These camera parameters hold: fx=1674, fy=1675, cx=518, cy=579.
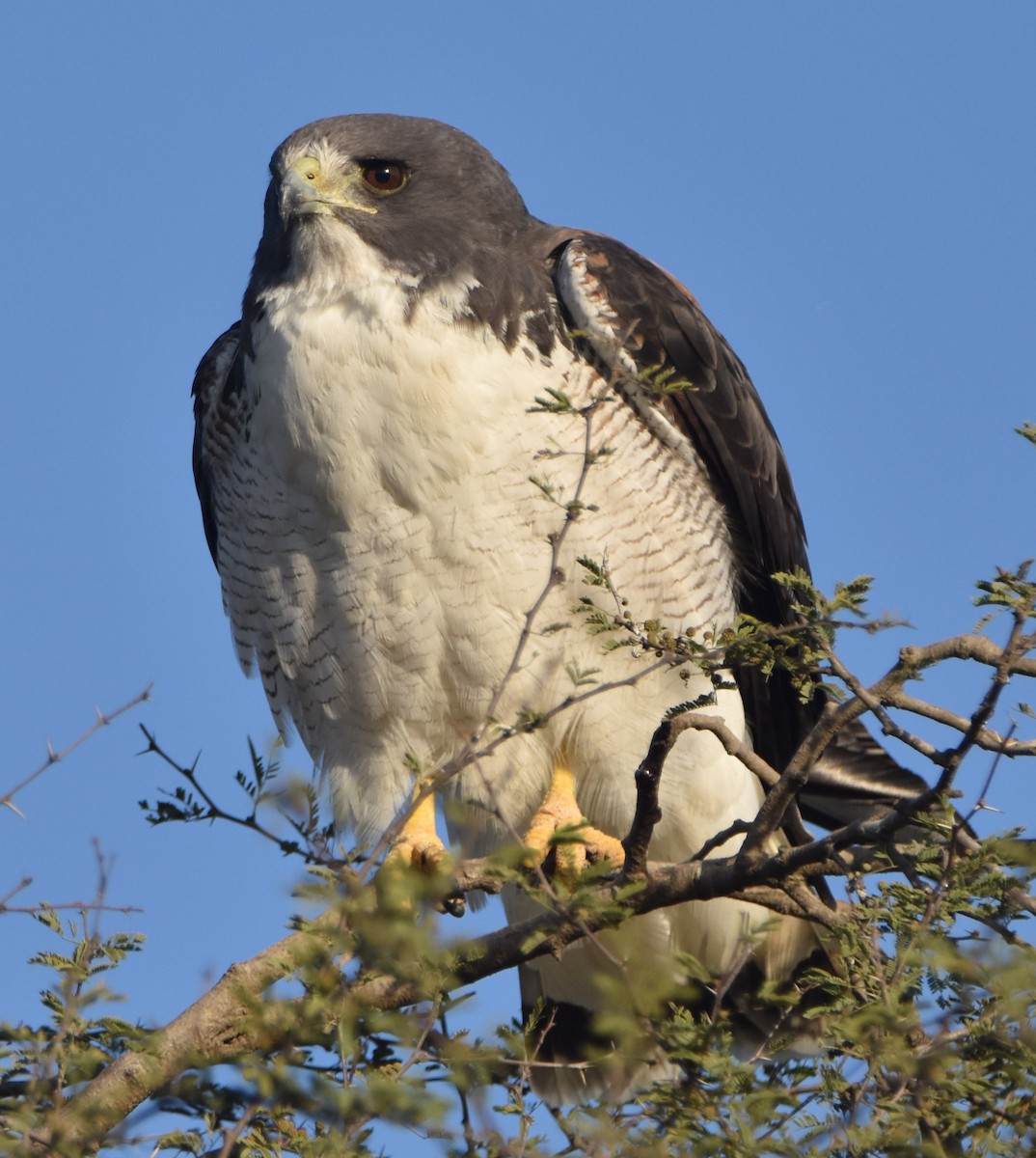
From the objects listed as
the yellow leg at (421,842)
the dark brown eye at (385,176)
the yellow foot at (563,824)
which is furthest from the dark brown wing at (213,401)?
the yellow foot at (563,824)

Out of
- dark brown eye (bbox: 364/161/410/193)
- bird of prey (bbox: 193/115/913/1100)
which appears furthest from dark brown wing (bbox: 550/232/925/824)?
dark brown eye (bbox: 364/161/410/193)

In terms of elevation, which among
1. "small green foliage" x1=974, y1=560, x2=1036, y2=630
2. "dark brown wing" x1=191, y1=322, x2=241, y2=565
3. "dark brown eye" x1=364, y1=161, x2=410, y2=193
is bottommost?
"small green foliage" x1=974, y1=560, x2=1036, y2=630

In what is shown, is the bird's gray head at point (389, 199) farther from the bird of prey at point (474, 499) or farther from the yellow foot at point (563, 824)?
the yellow foot at point (563, 824)

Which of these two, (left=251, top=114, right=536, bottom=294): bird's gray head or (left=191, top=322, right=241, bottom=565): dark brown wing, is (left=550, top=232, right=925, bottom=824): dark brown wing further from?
(left=191, top=322, right=241, bottom=565): dark brown wing

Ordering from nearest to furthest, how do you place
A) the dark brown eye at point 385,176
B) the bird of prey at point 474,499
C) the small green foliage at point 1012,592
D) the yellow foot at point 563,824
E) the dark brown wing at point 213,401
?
1. the small green foliage at point 1012,592
2. the yellow foot at point 563,824
3. the bird of prey at point 474,499
4. the dark brown eye at point 385,176
5. the dark brown wing at point 213,401

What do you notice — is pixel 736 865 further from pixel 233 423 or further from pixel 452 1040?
pixel 233 423

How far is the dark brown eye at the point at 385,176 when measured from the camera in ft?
17.7

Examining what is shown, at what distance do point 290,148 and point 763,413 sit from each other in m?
1.87

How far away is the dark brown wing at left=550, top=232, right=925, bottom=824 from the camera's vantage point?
17.1ft

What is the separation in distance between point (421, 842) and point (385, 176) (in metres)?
2.15

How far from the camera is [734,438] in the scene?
18.2 ft

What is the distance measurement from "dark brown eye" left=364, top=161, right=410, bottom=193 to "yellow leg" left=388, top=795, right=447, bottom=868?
1.96m

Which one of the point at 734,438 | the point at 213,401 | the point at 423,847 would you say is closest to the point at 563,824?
the point at 423,847

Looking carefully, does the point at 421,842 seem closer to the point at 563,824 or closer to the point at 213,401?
the point at 563,824
